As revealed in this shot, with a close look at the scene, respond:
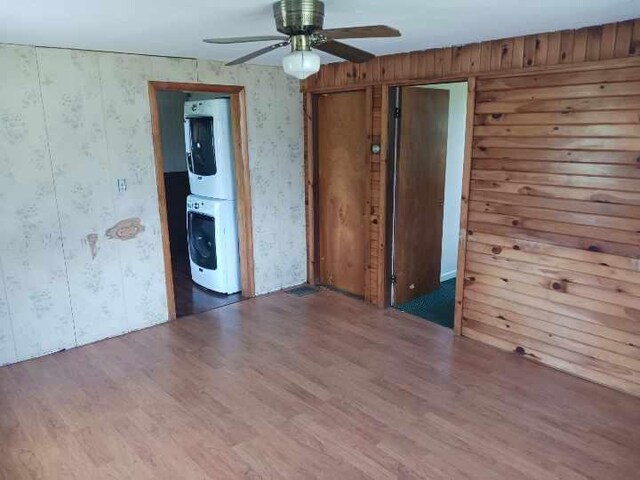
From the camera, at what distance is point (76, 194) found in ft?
11.0

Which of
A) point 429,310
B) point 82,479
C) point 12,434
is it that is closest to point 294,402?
point 82,479

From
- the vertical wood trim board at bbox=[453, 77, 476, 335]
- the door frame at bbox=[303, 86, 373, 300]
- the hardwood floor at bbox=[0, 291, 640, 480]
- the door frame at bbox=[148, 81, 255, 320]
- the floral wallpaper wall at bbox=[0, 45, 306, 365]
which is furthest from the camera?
the door frame at bbox=[303, 86, 373, 300]

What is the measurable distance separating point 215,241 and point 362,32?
2.90m

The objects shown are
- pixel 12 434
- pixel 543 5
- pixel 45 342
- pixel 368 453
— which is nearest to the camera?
pixel 543 5

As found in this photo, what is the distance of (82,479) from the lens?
7.20 feet

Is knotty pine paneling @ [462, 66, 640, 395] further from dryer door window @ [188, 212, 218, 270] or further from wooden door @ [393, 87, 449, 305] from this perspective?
dryer door window @ [188, 212, 218, 270]

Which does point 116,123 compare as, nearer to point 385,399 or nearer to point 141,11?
point 141,11

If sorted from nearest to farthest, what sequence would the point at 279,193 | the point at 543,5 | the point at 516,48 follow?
the point at 543,5, the point at 516,48, the point at 279,193

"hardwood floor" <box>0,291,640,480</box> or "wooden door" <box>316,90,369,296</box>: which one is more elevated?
"wooden door" <box>316,90,369,296</box>

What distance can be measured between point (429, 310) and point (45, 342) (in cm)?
302

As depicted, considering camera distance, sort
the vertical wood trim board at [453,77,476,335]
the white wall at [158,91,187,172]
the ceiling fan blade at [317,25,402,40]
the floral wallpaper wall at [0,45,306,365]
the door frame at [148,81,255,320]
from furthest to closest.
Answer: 1. the white wall at [158,91,187,172]
2. the door frame at [148,81,255,320]
3. the vertical wood trim board at [453,77,476,335]
4. the floral wallpaper wall at [0,45,306,365]
5. the ceiling fan blade at [317,25,402,40]

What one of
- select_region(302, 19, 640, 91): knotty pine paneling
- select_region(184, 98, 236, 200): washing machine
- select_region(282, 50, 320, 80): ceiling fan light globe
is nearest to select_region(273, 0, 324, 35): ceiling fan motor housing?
select_region(282, 50, 320, 80): ceiling fan light globe

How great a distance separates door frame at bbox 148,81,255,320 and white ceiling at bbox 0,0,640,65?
0.62m

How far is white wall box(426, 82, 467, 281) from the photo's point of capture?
4477mm
